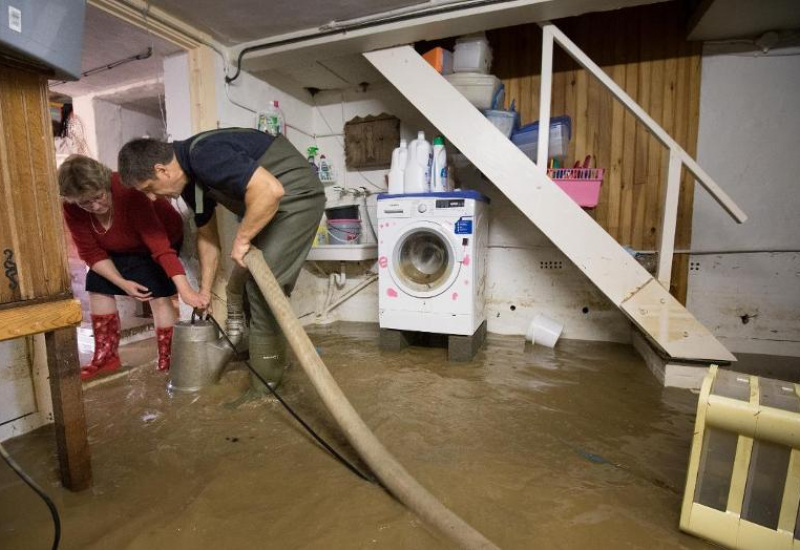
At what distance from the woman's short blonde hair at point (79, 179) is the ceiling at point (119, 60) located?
715 millimetres

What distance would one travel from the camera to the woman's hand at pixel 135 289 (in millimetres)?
1916

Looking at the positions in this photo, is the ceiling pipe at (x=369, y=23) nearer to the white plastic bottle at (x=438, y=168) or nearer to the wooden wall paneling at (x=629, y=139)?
the white plastic bottle at (x=438, y=168)

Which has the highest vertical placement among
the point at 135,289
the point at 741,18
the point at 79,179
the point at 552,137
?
the point at 741,18

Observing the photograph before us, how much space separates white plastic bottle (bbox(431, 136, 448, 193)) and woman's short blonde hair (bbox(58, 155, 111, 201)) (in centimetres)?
161

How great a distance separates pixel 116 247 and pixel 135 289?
0.73 ft

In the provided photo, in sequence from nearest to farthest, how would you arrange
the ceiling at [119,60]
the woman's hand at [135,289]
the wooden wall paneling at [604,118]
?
the woman's hand at [135,289], the ceiling at [119,60], the wooden wall paneling at [604,118]

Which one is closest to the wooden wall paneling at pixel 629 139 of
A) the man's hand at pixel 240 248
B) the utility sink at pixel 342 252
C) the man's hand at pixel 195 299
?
the utility sink at pixel 342 252

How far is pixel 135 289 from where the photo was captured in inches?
76.5

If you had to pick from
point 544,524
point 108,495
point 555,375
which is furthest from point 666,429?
point 108,495

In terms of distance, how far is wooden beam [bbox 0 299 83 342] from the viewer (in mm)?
887

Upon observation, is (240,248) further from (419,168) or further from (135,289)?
(419,168)

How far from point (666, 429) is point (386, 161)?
2.36 metres

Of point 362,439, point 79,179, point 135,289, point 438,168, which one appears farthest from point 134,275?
point 438,168

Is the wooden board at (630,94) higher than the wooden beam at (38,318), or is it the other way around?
the wooden board at (630,94)
